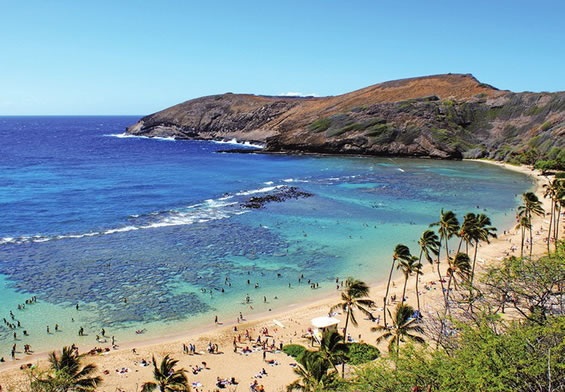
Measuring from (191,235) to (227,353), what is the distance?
1120 inches

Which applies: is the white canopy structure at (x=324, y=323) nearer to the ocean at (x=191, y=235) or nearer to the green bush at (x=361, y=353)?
the green bush at (x=361, y=353)

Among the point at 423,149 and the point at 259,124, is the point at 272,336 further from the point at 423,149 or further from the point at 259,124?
the point at 259,124

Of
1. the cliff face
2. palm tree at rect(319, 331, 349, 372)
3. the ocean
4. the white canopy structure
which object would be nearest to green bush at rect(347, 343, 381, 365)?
the white canopy structure

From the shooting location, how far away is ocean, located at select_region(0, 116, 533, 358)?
39.8 metres

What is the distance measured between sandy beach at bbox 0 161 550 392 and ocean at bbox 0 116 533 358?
5.34ft

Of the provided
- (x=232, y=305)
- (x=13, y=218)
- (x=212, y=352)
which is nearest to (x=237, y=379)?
(x=212, y=352)

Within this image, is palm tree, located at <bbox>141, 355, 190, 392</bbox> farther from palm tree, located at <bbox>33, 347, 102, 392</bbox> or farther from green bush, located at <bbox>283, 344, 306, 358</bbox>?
green bush, located at <bbox>283, 344, 306, 358</bbox>

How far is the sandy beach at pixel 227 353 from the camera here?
29.7 metres

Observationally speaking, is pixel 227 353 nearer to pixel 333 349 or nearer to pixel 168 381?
pixel 168 381

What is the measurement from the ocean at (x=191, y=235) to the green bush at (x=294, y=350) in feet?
26.1

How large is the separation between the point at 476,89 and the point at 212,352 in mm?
162144

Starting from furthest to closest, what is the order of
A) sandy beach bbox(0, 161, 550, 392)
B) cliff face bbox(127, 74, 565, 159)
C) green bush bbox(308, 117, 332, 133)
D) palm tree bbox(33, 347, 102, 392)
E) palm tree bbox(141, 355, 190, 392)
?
green bush bbox(308, 117, 332, 133) < cliff face bbox(127, 74, 565, 159) < sandy beach bbox(0, 161, 550, 392) < palm tree bbox(141, 355, 190, 392) < palm tree bbox(33, 347, 102, 392)

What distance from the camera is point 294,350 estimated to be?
31844 millimetres

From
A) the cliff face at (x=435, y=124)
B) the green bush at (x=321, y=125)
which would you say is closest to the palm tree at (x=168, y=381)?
the cliff face at (x=435, y=124)
